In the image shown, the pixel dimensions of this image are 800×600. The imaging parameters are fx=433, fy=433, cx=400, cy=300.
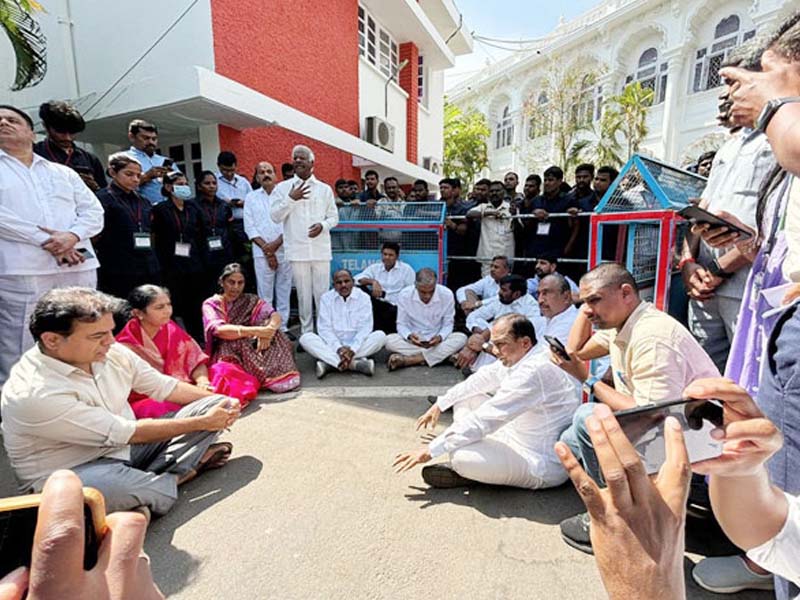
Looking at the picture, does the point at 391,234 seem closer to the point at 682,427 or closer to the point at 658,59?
the point at 682,427

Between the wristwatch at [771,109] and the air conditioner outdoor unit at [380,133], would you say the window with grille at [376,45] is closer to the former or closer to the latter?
the air conditioner outdoor unit at [380,133]

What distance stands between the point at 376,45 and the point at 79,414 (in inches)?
436

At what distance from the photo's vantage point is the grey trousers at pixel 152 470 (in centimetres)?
190

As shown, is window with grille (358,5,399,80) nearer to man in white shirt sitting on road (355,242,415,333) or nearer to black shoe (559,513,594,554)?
man in white shirt sitting on road (355,242,415,333)

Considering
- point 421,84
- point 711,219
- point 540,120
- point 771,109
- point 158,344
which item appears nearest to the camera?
point 771,109

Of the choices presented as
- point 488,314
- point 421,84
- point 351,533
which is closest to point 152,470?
point 351,533

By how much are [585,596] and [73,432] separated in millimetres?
2178

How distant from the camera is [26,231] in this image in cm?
278

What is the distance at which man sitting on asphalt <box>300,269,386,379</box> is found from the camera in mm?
4176

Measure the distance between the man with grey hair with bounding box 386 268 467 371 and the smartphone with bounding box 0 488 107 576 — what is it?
3766 millimetres

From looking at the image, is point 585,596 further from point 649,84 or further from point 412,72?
point 649,84

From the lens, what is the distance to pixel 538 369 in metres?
2.16

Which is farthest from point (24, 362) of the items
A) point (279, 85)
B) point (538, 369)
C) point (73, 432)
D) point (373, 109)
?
point (373, 109)

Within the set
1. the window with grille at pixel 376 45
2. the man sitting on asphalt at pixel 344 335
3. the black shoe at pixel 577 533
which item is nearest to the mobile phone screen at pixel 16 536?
the black shoe at pixel 577 533
